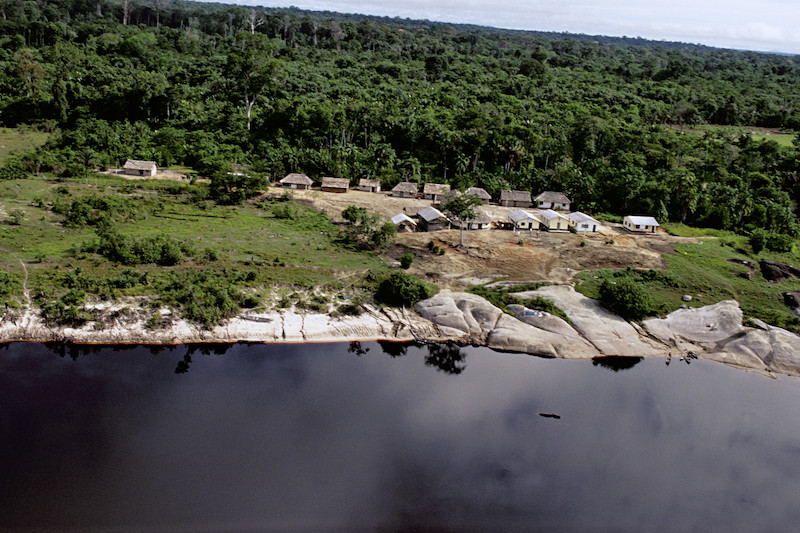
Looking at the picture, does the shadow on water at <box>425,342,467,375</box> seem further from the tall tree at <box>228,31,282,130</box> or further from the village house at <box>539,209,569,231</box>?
the tall tree at <box>228,31,282,130</box>

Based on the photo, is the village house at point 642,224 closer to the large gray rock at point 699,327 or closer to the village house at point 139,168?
the large gray rock at point 699,327

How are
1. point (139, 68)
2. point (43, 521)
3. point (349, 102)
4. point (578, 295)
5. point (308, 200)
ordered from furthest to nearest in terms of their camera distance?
point (139, 68) → point (349, 102) → point (308, 200) → point (578, 295) → point (43, 521)

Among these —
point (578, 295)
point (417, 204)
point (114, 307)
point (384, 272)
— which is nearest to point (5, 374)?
point (114, 307)

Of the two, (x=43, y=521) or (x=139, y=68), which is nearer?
(x=43, y=521)

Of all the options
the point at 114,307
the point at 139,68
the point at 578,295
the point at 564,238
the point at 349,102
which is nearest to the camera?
the point at 114,307

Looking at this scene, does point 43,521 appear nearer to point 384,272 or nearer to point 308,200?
point 384,272

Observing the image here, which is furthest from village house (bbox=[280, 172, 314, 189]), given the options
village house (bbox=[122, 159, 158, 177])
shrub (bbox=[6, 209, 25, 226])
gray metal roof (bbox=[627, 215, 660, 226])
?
gray metal roof (bbox=[627, 215, 660, 226])

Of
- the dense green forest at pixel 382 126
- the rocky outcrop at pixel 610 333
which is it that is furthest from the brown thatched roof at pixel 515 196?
the rocky outcrop at pixel 610 333
